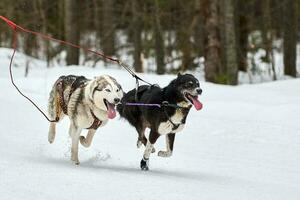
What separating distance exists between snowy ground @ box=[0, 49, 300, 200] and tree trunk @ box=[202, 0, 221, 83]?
185cm

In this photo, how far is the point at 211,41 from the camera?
14.7 meters

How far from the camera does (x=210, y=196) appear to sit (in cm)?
524

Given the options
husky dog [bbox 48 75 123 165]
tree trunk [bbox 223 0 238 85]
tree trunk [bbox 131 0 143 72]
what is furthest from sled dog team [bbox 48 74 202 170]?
tree trunk [bbox 131 0 143 72]

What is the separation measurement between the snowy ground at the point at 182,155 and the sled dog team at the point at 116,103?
0.36 metres

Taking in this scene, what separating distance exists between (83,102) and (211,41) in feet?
28.6

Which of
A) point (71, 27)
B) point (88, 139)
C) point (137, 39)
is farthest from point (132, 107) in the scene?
point (137, 39)

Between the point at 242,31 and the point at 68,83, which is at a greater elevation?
the point at 242,31

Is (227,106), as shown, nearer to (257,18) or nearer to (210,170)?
(210,170)

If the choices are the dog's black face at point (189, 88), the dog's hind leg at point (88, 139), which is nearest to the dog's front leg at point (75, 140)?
the dog's hind leg at point (88, 139)

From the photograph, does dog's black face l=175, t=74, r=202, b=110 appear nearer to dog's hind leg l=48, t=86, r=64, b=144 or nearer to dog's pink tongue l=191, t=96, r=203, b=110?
dog's pink tongue l=191, t=96, r=203, b=110

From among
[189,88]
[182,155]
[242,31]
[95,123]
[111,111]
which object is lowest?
[182,155]

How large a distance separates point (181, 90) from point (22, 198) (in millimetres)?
2336

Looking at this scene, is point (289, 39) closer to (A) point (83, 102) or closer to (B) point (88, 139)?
(B) point (88, 139)

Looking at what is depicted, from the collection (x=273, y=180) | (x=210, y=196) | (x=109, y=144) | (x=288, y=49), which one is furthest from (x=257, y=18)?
(x=210, y=196)
